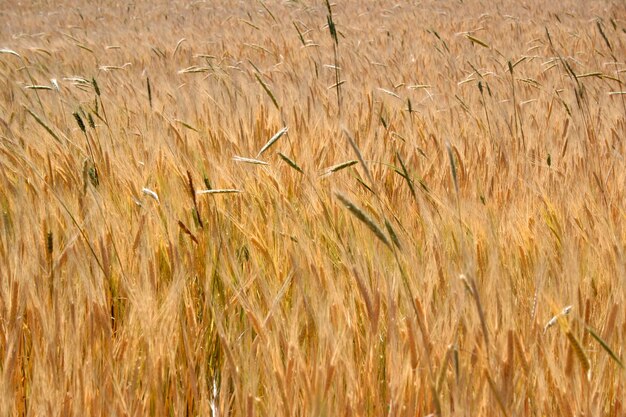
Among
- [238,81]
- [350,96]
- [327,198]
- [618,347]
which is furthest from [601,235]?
[238,81]

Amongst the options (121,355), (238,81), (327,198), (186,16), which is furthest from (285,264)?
(186,16)

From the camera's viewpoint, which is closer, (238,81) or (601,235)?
(601,235)

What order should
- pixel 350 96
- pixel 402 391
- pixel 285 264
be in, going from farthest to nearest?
1. pixel 350 96
2. pixel 285 264
3. pixel 402 391

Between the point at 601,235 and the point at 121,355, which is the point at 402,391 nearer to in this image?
the point at 121,355

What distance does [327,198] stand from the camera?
1.15m

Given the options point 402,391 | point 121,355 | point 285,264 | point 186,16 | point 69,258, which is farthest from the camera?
point 186,16

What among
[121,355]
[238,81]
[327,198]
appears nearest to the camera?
[121,355]

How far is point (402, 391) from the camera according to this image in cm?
63

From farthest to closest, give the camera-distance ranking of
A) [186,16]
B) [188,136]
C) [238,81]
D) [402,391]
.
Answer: [186,16], [238,81], [188,136], [402,391]

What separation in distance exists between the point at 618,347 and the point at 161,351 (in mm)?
482

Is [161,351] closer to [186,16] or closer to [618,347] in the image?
[618,347]

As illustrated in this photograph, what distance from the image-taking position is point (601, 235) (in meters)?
0.94

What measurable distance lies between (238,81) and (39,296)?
1.92m

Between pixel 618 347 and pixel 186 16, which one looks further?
pixel 186 16
